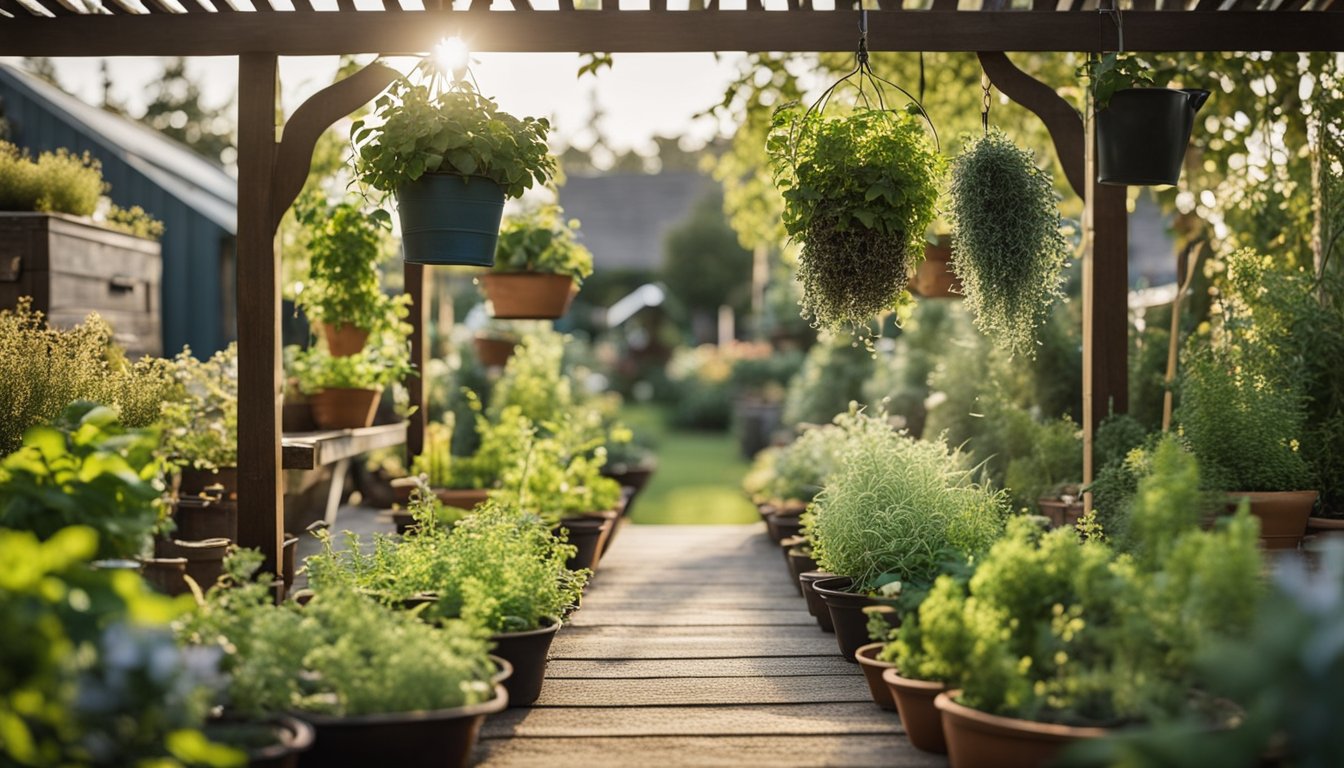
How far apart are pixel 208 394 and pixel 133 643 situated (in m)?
3.14

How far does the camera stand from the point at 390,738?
2441mm

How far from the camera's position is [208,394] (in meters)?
4.80

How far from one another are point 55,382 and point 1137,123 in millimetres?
3579

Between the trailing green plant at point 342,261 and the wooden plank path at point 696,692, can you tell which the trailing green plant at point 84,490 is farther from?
the trailing green plant at point 342,261

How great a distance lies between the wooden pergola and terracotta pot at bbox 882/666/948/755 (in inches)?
81.9

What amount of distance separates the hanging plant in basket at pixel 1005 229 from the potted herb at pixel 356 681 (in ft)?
6.44

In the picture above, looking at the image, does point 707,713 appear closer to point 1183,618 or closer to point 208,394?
point 1183,618

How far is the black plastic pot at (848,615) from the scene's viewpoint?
11.2 ft

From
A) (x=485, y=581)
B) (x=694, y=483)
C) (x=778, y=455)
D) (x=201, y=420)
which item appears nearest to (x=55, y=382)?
(x=201, y=420)

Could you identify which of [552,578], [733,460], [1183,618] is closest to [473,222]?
[552,578]

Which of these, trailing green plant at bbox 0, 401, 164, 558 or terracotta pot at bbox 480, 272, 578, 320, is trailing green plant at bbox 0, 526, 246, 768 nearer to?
trailing green plant at bbox 0, 401, 164, 558

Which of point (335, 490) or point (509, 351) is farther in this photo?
point (509, 351)

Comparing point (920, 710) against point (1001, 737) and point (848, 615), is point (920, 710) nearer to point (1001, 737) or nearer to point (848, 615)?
point (1001, 737)

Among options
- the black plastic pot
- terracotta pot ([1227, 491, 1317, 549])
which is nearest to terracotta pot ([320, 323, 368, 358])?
the black plastic pot
